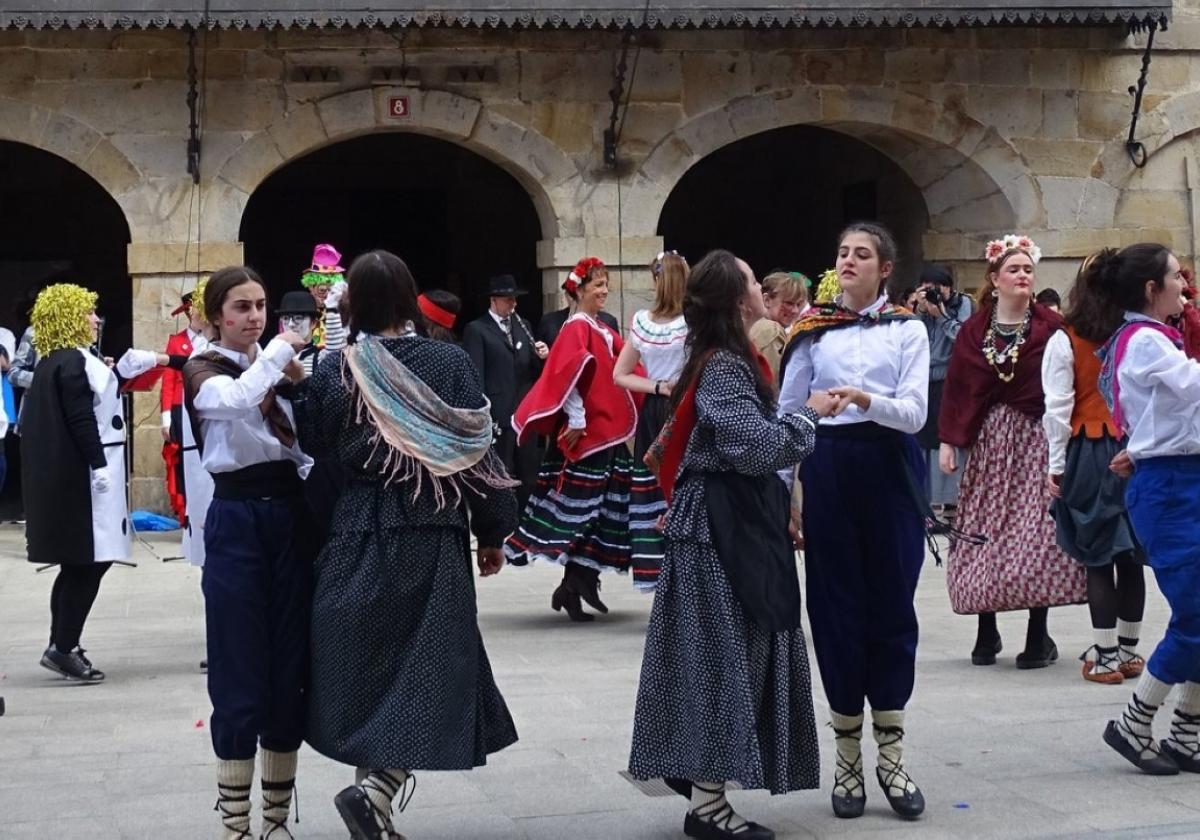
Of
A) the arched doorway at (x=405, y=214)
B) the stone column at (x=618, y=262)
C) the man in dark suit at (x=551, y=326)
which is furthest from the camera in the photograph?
the arched doorway at (x=405, y=214)

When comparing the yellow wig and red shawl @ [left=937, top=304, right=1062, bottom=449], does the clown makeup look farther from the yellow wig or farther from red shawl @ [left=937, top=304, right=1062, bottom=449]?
red shawl @ [left=937, top=304, right=1062, bottom=449]

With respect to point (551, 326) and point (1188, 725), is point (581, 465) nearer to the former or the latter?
point (1188, 725)

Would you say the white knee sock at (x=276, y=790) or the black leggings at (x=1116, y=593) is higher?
the black leggings at (x=1116, y=593)

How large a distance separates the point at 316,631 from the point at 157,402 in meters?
9.15

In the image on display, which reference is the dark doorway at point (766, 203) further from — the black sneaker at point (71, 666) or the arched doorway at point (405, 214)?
the black sneaker at point (71, 666)

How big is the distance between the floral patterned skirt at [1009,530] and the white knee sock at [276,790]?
12.2ft

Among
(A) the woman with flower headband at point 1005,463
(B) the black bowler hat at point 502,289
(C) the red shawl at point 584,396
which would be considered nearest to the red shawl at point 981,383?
(A) the woman with flower headband at point 1005,463

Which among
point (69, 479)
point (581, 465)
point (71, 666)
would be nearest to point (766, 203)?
point (581, 465)

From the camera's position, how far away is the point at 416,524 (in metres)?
4.77

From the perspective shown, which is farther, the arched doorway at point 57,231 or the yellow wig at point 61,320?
the arched doorway at point 57,231

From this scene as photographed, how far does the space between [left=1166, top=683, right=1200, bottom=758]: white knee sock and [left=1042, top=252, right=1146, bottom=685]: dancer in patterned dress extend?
1509 mm

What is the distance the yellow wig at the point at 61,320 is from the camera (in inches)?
315

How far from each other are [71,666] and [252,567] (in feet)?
11.1

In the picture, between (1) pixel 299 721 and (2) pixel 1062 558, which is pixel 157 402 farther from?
(1) pixel 299 721
